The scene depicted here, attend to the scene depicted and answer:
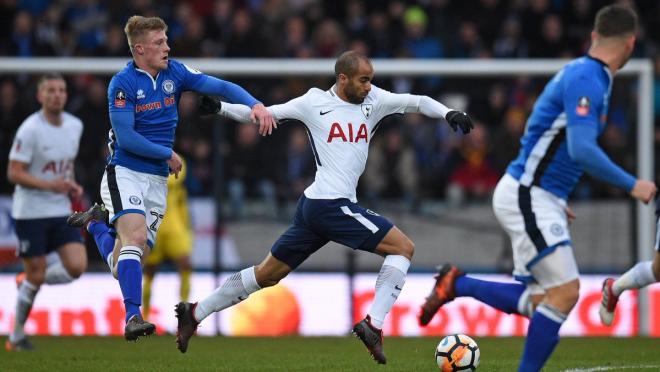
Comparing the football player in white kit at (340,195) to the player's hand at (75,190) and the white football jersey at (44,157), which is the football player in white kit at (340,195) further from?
the white football jersey at (44,157)

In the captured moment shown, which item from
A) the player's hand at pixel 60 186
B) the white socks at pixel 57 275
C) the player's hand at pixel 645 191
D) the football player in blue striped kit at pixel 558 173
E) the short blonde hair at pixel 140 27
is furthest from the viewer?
the white socks at pixel 57 275

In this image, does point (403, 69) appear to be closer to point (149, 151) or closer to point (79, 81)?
point (79, 81)

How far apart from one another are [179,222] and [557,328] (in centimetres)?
740

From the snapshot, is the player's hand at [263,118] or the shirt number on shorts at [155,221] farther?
the shirt number on shorts at [155,221]

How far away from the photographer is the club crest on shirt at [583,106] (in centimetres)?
672

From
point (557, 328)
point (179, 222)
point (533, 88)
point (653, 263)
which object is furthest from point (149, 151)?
point (533, 88)

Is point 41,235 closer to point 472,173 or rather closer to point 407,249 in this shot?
point 407,249

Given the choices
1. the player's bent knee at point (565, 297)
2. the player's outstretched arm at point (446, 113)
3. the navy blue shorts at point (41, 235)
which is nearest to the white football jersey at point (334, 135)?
the player's outstretched arm at point (446, 113)

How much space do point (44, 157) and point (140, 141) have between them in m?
2.98

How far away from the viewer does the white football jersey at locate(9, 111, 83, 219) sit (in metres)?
11.0

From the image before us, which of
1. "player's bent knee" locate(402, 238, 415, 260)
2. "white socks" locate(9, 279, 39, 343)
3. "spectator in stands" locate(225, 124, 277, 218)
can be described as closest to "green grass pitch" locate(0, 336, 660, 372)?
"white socks" locate(9, 279, 39, 343)

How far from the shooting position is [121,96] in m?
8.45

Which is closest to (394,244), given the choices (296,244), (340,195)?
(340,195)

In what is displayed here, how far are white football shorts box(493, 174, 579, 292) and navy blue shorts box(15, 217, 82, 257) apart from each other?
17.2 feet
